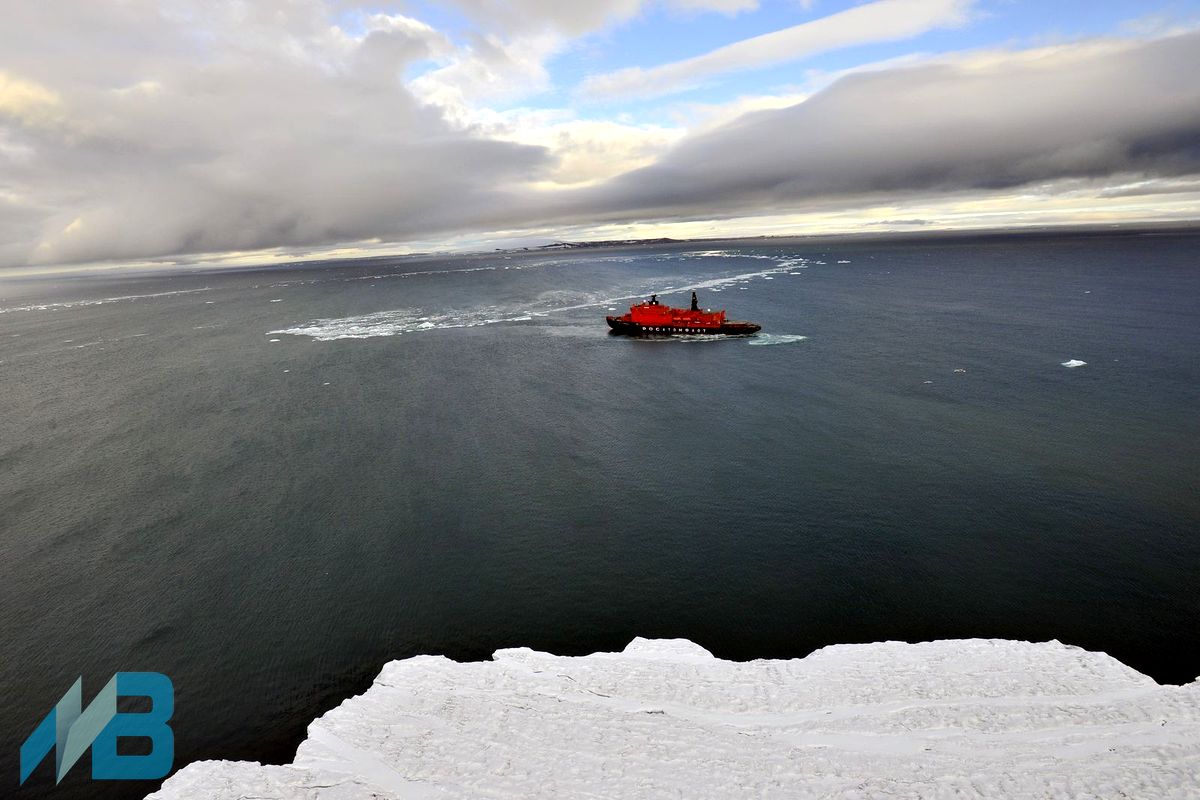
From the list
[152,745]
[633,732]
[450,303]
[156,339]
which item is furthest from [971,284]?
[156,339]

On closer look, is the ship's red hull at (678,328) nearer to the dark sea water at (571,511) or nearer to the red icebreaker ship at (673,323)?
the red icebreaker ship at (673,323)

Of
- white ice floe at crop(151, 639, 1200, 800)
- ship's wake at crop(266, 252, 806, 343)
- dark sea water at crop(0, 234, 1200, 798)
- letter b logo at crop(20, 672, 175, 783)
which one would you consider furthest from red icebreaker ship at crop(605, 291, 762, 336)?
letter b logo at crop(20, 672, 175, 783)

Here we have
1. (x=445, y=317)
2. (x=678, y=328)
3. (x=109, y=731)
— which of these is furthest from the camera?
(x=445, y=317)

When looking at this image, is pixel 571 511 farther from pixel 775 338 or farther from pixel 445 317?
pixel 445 317

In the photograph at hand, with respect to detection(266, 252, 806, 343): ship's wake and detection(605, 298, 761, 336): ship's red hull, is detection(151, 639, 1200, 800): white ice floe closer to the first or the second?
detection(605, 298, 761, 336): ship's red hull

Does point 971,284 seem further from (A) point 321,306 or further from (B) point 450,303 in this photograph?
(A) point 321,306

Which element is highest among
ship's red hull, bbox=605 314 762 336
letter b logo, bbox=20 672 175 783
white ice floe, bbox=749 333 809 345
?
ship's red hull, bbox=605 314 762 336

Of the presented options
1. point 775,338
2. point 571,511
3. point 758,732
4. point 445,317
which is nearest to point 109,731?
point 571,511
